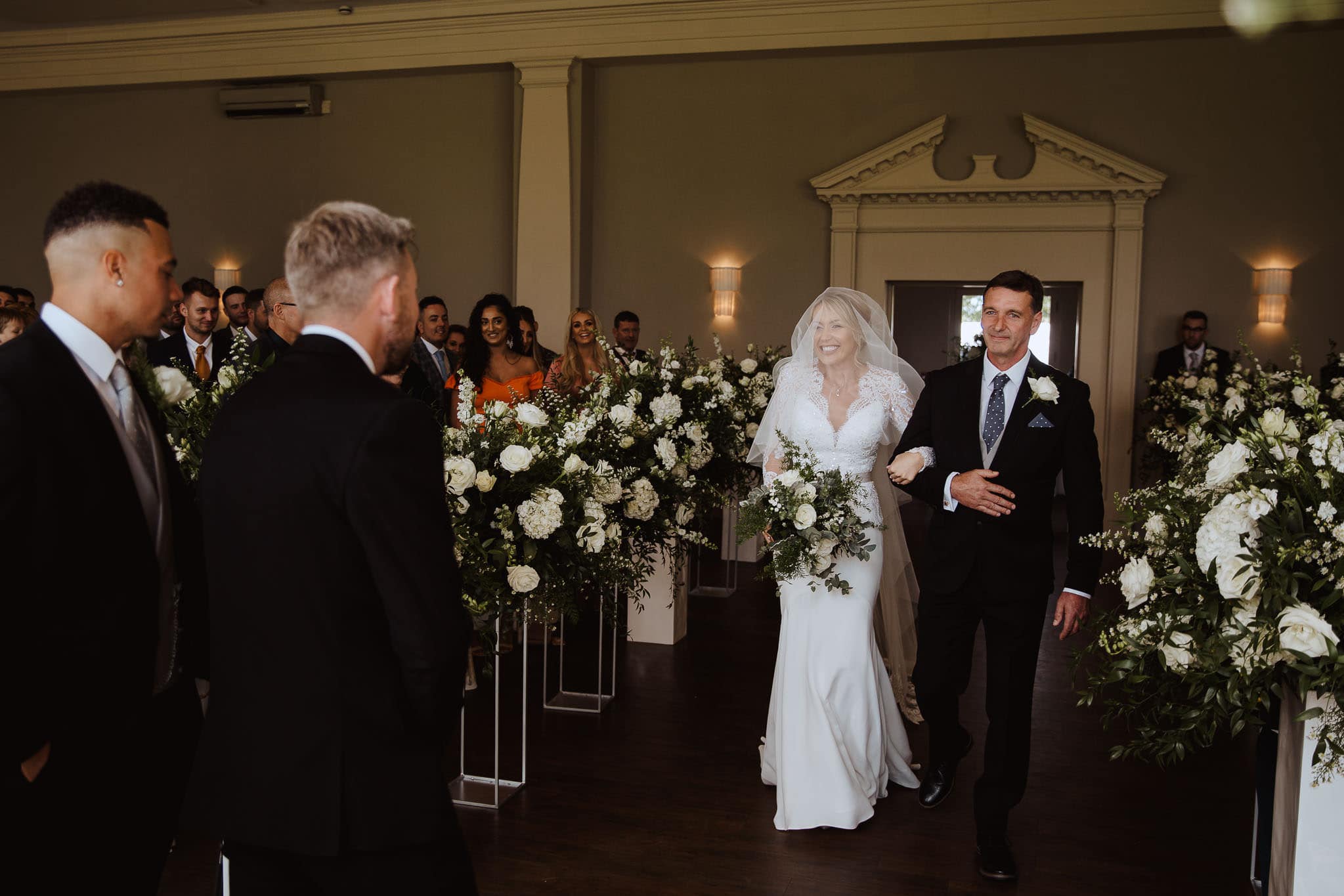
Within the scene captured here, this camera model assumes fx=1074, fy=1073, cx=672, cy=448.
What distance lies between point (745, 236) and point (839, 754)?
8540 mm

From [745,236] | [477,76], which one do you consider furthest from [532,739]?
[477,76]

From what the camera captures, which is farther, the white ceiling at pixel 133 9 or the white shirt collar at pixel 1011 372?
the white ceiling at pixel 133 9

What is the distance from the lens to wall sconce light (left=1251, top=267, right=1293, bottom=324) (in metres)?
10.5

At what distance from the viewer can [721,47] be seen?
446 inches

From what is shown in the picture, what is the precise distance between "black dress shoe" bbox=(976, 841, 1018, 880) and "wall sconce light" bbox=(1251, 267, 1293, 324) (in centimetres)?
868

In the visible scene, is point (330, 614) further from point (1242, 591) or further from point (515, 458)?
point (1242, 591)

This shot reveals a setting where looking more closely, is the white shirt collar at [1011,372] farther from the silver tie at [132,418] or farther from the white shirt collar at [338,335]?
the silver tie at [132,418]

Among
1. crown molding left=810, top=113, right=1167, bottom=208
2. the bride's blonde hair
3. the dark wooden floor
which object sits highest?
crown molding left=810, top=113, right=1167, bottom=208

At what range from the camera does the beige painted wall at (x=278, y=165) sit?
12422 millimetres

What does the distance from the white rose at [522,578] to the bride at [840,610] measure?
1.02 meters

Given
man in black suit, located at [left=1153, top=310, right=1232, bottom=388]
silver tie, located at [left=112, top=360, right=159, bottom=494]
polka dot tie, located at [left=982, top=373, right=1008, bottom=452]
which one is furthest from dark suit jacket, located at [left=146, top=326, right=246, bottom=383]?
man in black suit, located at [left=1153, top=310, right=1232, bottom=388]

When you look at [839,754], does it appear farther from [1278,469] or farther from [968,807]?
[1278,469]

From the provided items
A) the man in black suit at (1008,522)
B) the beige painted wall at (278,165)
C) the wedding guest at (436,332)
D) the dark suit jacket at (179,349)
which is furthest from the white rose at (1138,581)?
the beige painted wall at (278,165)

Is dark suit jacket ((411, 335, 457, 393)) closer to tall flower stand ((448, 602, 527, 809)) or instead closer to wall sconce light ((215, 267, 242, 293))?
tall flower stand ((448, 602, 527, 809))
